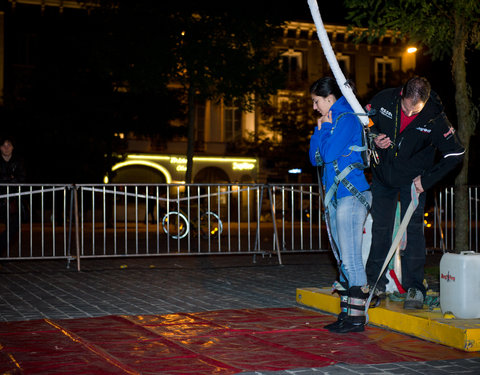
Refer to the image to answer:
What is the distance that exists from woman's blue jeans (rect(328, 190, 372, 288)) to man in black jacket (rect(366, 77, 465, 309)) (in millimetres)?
542

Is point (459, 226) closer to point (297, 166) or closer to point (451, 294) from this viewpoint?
point (451, 294)

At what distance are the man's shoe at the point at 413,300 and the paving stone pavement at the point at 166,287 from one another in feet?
4.26

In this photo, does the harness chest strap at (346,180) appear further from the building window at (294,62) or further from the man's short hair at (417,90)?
the building window at (294,62)

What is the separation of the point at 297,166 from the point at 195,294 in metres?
32.4

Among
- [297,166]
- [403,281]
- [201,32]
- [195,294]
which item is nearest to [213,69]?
[201,32]

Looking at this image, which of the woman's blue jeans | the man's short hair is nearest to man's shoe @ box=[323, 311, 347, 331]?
the woman's blue jeans

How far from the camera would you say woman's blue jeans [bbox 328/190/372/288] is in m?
5.84

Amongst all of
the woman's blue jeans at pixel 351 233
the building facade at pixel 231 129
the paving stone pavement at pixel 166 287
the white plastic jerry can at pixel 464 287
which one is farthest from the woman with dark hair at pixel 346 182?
the building facade at pixel 231 129

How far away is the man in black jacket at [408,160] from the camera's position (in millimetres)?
6047

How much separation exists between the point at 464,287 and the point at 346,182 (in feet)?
4.05

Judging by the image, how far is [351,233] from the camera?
5844 millimetres

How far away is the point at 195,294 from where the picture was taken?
8430 mm

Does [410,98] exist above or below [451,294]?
above

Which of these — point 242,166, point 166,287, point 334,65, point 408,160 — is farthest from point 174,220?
point 242,166
